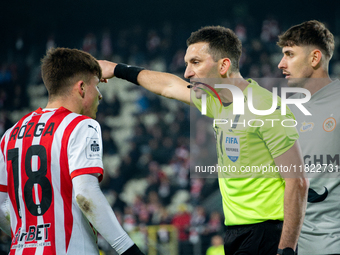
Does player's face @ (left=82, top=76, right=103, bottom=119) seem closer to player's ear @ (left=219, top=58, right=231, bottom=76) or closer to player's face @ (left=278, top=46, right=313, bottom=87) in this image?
player's ear @ (left=219, top=58, right=231, bottom=76)

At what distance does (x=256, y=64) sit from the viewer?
13.0 meters

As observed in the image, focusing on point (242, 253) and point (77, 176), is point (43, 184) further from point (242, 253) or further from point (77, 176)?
point (242, 253)

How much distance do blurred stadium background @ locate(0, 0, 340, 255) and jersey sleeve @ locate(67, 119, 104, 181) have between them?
867 centimetres

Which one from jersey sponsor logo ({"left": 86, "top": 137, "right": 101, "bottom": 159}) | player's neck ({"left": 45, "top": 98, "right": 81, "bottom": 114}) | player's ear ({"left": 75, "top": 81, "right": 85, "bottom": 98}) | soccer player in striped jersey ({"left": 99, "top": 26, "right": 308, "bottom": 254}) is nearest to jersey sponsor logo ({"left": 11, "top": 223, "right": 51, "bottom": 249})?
jersey sponsor logo ({"left": 86, "top": 137, "right": 101, "bottom": 159})

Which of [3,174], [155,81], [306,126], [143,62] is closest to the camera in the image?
[3,174]

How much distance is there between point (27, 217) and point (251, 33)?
13.1 meters

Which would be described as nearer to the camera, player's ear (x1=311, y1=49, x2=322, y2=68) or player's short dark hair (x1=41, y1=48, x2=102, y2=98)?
player's short dark hair (x1=41, y1=48, x2=102, y2=98)

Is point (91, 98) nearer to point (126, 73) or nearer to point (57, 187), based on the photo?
point (57, 187)

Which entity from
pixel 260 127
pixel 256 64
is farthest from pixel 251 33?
pixel 260 127

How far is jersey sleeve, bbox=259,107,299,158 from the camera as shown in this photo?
90.2 inches

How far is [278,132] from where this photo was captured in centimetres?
232

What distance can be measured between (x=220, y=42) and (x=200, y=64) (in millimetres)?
249

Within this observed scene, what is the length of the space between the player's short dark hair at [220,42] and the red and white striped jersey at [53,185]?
47.6 inches

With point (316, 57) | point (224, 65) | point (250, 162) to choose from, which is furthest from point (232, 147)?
point (316, 57)
